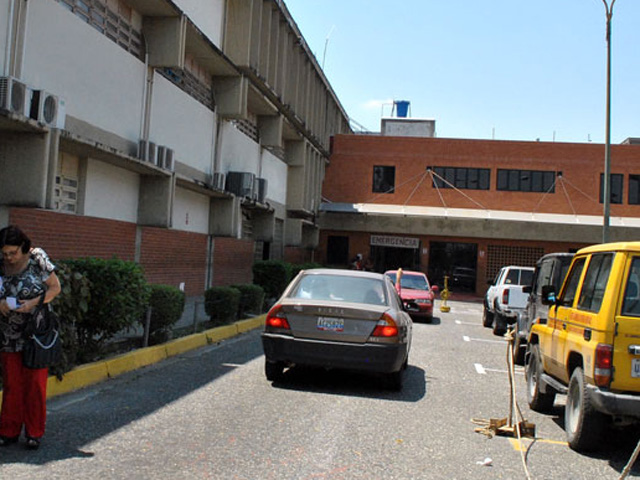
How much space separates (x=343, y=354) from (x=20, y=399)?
12.7 ft

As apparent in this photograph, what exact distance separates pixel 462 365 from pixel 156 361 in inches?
207

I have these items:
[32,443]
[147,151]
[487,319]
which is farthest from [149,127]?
[487,319]

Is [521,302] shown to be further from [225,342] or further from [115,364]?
[115,364]

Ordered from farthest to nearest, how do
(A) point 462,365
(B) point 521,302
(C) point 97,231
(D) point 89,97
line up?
1. (B) point 521,302
2. (C) point 97,231
3. (D) point 89,97
4. (A) point 462,365

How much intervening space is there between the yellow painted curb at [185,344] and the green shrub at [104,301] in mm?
1633

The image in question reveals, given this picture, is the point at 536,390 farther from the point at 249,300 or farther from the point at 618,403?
the point at 249,300

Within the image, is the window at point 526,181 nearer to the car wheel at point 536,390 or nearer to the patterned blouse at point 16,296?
the car wheel at point 536,390

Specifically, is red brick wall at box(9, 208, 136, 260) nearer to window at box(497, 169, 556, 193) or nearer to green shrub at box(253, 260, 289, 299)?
green shrub at box(253, 260, 289, 299)

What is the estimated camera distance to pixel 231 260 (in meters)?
23.1

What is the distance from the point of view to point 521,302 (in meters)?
14.6

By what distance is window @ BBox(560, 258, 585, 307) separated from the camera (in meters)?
7.04

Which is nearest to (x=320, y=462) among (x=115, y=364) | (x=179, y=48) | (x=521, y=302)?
(x=115, y=364)

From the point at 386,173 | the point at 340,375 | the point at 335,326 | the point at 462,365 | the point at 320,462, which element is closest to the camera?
the point at 320,462

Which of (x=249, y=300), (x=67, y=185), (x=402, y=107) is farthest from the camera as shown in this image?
(x=402, y=107)
